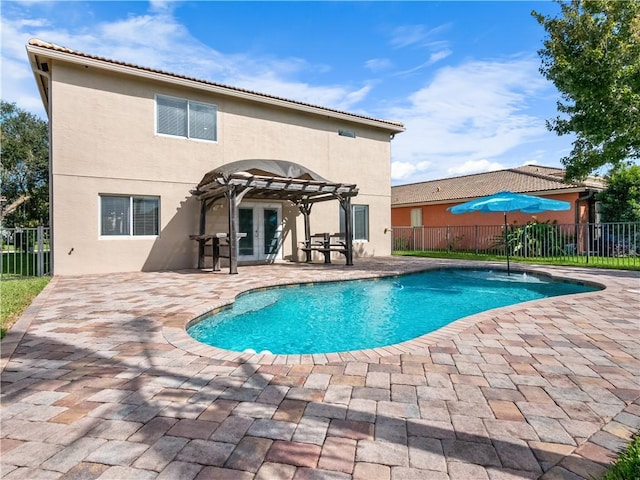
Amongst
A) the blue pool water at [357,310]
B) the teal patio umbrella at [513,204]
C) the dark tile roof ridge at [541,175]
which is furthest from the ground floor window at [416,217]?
the blue pool water at [357,310]

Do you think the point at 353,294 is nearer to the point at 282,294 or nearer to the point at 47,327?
the point at 282,294

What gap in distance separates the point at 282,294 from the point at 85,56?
8752 millimetres

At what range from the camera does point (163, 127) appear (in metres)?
11.4

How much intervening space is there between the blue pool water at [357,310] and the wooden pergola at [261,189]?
2.80 meters

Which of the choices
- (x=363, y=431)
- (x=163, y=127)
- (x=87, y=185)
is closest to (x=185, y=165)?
(x=163, y=127)

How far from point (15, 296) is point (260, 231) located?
25.8ft

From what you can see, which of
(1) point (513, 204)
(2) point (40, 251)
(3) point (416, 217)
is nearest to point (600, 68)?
(1) point (513, 204)

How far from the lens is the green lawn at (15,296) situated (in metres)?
5.07

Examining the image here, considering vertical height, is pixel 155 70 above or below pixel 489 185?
above

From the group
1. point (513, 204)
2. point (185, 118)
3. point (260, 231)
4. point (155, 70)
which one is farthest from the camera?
point (260, 231)

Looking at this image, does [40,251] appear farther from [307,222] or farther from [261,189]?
[307,222]

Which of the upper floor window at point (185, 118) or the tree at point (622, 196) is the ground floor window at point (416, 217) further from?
the upper floor window at point (185, 118)

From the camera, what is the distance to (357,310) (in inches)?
278

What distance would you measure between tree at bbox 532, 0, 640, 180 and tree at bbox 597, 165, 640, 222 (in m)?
6.24
